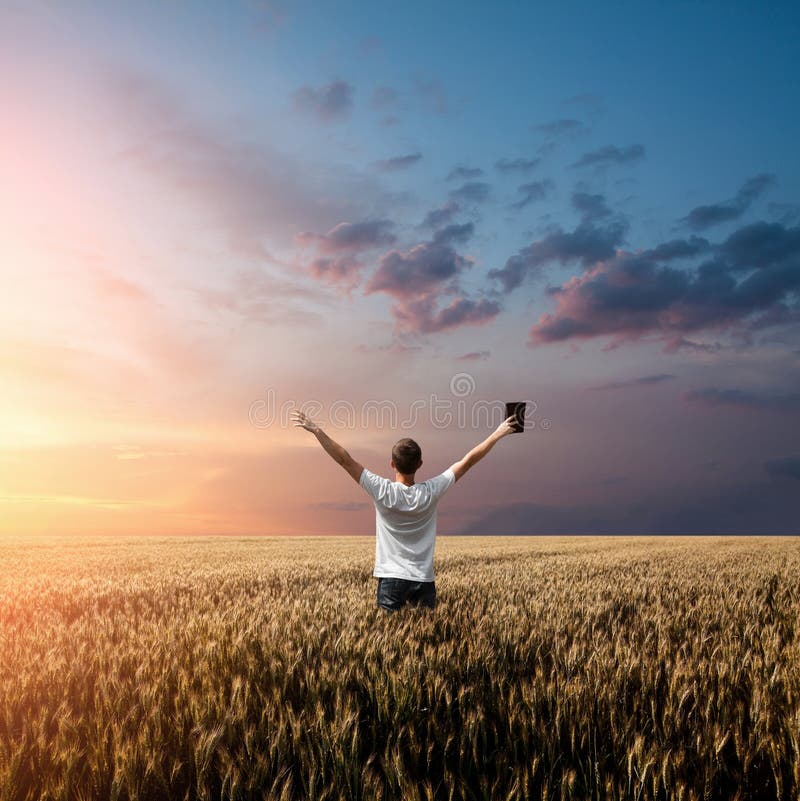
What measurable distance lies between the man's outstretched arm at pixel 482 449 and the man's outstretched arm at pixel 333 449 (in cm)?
89

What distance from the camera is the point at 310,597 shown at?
835 cm

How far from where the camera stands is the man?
5520 mm

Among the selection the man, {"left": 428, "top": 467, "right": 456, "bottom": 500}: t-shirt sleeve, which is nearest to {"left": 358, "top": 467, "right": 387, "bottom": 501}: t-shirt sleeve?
the man

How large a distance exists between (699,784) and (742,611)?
20.1ft

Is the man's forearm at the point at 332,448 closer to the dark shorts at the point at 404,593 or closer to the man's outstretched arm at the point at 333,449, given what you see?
the man's outstretched arm at the point at 333,449

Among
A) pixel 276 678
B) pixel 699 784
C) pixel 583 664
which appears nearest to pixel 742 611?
pixel 583 664

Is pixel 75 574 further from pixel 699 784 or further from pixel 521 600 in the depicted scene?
pixel 699 784

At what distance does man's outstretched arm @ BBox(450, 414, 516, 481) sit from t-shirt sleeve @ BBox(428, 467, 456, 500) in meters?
0.06

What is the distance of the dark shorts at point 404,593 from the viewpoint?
6.01 m

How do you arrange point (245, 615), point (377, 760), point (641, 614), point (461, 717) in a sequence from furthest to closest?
point (641, 614), point (245, 615), point (461, 717), point (377, 760)

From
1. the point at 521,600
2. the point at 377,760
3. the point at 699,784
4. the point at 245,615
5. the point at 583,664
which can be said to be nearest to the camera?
the point at 699,784

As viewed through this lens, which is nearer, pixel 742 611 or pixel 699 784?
pixel 699 784

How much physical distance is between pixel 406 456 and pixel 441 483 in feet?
1.27

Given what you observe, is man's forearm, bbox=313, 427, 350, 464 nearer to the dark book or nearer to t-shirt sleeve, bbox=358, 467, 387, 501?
t-shirt sleeve, bbox=358, 467, 387, 501
